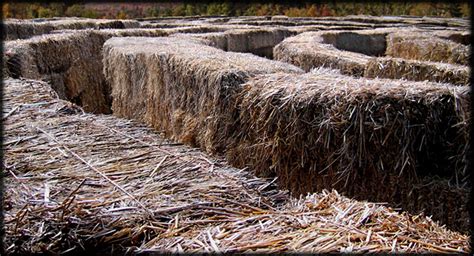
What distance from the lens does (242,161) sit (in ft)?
21.0

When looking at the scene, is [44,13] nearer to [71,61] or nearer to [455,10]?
[71,61]

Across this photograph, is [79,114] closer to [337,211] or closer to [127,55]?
[337,211]

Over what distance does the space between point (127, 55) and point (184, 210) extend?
7.00 metres

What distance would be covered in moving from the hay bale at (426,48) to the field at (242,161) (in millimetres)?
2978

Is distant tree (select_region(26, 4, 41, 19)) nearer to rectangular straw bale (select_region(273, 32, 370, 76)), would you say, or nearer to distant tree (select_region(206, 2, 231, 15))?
distant tree (select_region(206, 2, 231, 15))

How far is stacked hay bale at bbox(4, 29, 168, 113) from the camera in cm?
1088

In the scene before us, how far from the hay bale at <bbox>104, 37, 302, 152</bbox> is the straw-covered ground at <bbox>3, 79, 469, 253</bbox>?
1989 mm

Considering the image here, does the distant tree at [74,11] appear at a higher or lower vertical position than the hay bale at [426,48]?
lower

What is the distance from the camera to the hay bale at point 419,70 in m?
8.26

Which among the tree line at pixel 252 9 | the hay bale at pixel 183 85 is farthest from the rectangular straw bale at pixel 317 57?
the tree line at pixel 252 9

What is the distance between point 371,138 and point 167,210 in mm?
2504

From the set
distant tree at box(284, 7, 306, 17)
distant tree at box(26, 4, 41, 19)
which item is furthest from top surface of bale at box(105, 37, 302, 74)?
distant tree at box(284, 7, 306, 17)

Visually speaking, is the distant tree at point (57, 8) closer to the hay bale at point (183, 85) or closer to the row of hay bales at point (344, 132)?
the hay bale at point (183, 85)

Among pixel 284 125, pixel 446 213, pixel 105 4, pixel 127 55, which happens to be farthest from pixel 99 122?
pixel 105 4
